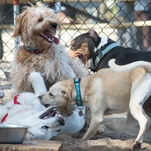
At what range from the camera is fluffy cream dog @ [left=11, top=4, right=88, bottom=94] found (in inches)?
202

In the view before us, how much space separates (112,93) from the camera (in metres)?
4.36

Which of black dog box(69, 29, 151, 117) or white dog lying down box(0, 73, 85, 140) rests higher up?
black dog box(69, 29, 151, 117)

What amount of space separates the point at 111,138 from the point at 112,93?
0.46m

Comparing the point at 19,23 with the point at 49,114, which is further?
the point at 19,23

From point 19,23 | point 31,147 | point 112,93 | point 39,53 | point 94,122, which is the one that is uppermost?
point 19,23

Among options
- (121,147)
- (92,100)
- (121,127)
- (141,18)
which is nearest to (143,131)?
(121,147)

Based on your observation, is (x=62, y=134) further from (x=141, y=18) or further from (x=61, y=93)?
(x=141, y=18)

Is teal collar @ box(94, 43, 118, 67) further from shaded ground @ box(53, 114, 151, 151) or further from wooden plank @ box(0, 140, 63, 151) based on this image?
wooden plank @ box(0, 140, 63, 151)

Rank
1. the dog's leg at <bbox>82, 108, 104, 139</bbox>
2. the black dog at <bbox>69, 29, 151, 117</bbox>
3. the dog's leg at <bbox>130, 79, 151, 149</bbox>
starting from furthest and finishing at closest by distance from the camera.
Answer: the black dog at <bbox>69, 29, 151, 117</bbox> < the dog's leg at <bbox>82, 108, 104, 139</bbox> < the dog's leg at <bbox>130, 79, 151, 149</bbox>

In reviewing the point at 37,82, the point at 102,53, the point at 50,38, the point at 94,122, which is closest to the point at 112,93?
the point at 94,122

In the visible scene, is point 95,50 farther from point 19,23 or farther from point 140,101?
point 140,101

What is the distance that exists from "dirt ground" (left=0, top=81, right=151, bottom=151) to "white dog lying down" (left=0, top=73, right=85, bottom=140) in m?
0.13

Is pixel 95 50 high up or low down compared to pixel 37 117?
up

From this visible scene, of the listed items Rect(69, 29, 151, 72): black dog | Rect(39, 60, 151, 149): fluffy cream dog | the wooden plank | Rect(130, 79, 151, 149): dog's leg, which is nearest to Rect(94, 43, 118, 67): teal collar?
Rect(69, 29, 151, 72): black dog
